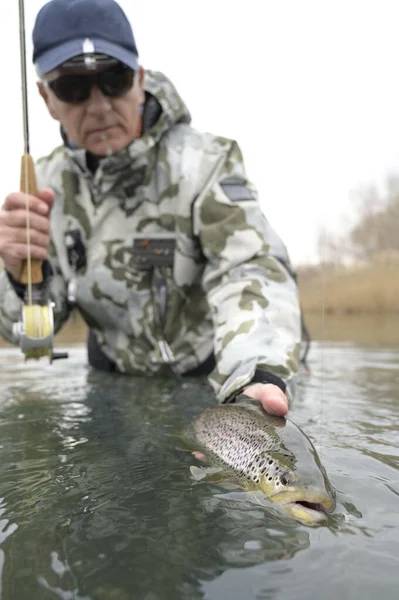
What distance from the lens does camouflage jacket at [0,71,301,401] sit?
3.09 meters

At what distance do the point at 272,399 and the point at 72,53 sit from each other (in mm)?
2012

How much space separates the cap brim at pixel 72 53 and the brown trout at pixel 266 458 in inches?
73.5

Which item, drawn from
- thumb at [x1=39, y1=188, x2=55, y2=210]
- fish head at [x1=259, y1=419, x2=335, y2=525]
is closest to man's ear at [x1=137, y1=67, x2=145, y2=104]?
thumb at [x1=39, y1=188, x2=55, y2=210]

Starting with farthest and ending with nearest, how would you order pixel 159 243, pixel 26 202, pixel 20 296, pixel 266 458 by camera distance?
pixel 159 243
pixel 20 296
pixel 26 202
pixel 266 458

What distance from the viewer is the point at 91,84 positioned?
3020 mm

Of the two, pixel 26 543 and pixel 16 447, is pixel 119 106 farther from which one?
pixel 26 543

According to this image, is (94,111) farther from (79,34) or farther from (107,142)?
(79,34)

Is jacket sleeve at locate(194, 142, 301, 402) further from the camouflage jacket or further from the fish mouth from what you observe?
the fish mouth

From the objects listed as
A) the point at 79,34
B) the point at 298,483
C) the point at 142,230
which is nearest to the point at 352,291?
the point at 142,230

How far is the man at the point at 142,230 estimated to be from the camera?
271 centimetres

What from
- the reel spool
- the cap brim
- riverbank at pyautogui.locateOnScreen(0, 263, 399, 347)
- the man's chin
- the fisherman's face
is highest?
the cap brim

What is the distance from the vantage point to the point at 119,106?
3.13 m

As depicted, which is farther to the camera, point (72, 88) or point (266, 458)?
point (72, 88)

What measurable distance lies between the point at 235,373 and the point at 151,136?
165 centimetres
